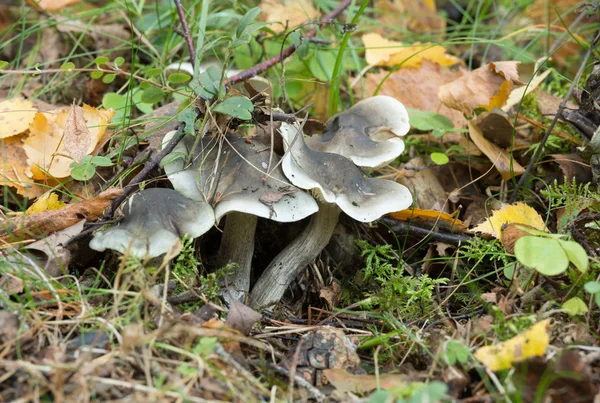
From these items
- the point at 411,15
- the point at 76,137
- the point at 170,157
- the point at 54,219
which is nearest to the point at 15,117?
the point at 76,137

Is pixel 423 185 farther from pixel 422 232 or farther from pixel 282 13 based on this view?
pixel 282 13

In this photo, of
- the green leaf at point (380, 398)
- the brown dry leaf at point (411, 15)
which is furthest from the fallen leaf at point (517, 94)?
the green leaf at point (380, 398)

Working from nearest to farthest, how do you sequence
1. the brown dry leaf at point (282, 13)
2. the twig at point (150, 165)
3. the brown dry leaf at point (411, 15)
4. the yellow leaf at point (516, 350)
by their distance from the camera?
the yellow leaf at point (516, 350) → the twig at point (150, 165) → the brown dry leaf at point (282, 13) → the brown dry leaf at point (411, 15)

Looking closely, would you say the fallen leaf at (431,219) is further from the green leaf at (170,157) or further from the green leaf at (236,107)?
the green leaf at (170,157)

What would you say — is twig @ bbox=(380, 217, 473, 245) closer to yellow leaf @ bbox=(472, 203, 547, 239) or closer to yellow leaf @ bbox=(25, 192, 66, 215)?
yellow leaf @ bbox=(472, 203, 547, 239)

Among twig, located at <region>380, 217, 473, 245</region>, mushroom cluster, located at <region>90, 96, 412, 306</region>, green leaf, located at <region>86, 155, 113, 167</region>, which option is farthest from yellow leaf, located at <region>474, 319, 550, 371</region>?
green leaf, located at <region>86, 155, 113, 167</region>
